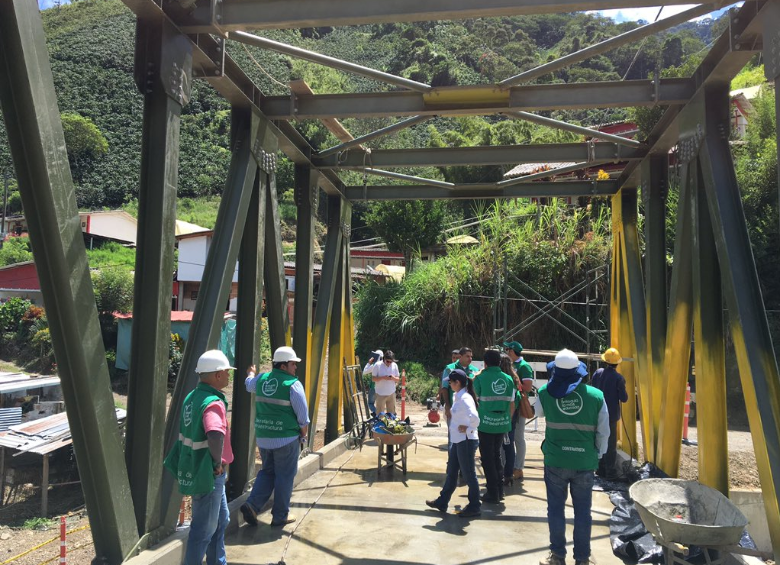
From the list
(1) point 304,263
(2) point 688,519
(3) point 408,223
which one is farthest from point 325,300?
(3) point 408,223

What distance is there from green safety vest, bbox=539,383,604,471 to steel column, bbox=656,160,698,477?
1.84m

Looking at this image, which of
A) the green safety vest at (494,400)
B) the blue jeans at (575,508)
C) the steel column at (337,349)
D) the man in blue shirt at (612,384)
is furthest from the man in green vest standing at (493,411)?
the steel column at (337,349)

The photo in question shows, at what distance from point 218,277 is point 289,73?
9369cm

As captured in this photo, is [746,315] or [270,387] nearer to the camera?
[746,315]

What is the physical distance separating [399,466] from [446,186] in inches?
180

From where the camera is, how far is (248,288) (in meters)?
7.07

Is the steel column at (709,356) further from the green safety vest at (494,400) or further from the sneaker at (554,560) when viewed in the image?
the green safety vest at (494,400)

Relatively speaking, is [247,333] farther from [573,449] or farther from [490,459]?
[573,449]

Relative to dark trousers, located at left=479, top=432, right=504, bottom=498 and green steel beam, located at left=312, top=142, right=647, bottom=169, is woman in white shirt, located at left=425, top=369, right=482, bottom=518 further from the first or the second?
green steel beam, located at left=312, top=142, right=647, bottom=169

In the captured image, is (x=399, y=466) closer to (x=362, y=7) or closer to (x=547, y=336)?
(x=362, y=7)

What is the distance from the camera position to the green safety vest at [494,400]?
7223 mm

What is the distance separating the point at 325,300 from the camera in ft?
32.9

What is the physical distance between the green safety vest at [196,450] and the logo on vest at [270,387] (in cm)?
152

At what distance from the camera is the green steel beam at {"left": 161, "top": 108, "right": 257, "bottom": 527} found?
17.3 ft
